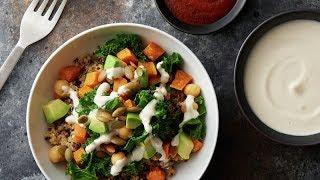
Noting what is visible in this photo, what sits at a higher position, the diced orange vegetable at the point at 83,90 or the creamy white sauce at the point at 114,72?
the creamy white sauce at the point at 114,72

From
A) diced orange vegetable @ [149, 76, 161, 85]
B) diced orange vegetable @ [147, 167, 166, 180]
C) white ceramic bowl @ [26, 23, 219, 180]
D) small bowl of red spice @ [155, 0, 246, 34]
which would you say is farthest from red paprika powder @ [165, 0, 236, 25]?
diced orange vegetable @ [147, 167, 166, 180]

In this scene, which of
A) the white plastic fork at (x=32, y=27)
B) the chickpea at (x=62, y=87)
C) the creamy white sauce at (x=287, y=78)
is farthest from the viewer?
the white plastic fork at (x=32, y=27)

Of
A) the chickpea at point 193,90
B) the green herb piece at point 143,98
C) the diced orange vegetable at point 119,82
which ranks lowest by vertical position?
the chickpea at point 193,90

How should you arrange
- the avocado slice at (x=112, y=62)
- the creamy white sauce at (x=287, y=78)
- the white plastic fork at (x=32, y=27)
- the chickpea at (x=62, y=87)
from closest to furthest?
the creamy white sauce at (x=287, y=78) → the avocado slice at (x=112, y=62) → the chickpea at (x=62, y=87) → the white plastic fork at (x=32, y=27)

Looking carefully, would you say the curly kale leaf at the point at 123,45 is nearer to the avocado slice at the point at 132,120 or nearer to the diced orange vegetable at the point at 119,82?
the diced orange vegetable at the point at 119,82

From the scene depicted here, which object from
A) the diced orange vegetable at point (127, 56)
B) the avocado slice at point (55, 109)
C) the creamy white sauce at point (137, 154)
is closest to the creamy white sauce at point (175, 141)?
the creamy white sauce at point (137, 154)

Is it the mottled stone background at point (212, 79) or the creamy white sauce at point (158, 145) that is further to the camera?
the mottled stone background at point (212, 79)

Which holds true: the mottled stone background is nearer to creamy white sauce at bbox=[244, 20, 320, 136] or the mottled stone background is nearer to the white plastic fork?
the white plastic fork
